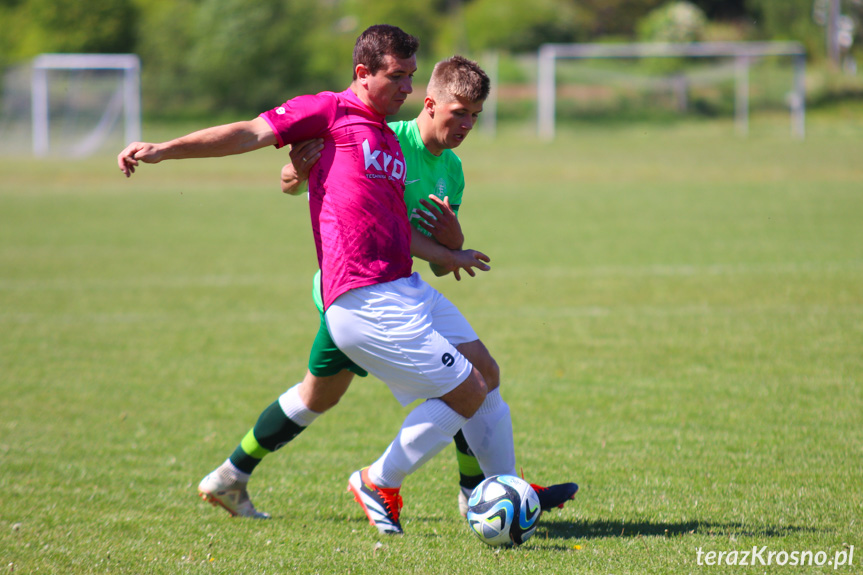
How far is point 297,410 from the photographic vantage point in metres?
4.45

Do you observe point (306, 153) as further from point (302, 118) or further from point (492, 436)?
point (492, 436)

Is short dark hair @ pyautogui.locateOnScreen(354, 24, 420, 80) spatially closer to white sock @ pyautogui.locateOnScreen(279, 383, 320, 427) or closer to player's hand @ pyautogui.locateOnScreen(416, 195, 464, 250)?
player's hand @ pyautogui.locateOnScreen(416, 195, 464, 250)

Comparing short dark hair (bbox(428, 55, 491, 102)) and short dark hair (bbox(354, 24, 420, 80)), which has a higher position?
short dark hair (bbox(354, 24, 420, 80))

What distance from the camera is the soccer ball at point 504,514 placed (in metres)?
3.84

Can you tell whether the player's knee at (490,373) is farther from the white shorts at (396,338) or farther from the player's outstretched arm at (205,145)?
the player's outstretched arm at (205,145)

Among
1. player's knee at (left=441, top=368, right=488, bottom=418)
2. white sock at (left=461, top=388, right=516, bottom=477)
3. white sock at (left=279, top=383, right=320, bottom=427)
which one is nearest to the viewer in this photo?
player's knee at (left=441, top=368, right=488, bottom=418)

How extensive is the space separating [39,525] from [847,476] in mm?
4094

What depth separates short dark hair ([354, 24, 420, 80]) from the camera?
3697 millimetres

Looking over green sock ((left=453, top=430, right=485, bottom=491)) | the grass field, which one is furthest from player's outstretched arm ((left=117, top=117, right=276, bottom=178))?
green sock ((left=453, top=430, right=485, bottom=491))

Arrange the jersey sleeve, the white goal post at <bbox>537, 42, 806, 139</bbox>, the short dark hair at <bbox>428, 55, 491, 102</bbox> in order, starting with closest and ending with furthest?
the jersey sleeve < the short dark hair at <bbox>428, 55, 491, 102</bbox> < the white goal post at <bbox>537, 42, 806, 139</bbox>

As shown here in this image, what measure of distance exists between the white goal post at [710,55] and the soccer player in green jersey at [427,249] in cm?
3164

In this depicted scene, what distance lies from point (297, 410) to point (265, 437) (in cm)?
21

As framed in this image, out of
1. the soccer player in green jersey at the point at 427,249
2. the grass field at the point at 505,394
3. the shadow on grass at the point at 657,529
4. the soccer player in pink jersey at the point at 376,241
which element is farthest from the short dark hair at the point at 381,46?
the shadow on grass at the point at 657,529

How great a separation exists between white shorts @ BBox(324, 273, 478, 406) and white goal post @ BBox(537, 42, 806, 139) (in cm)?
3221
